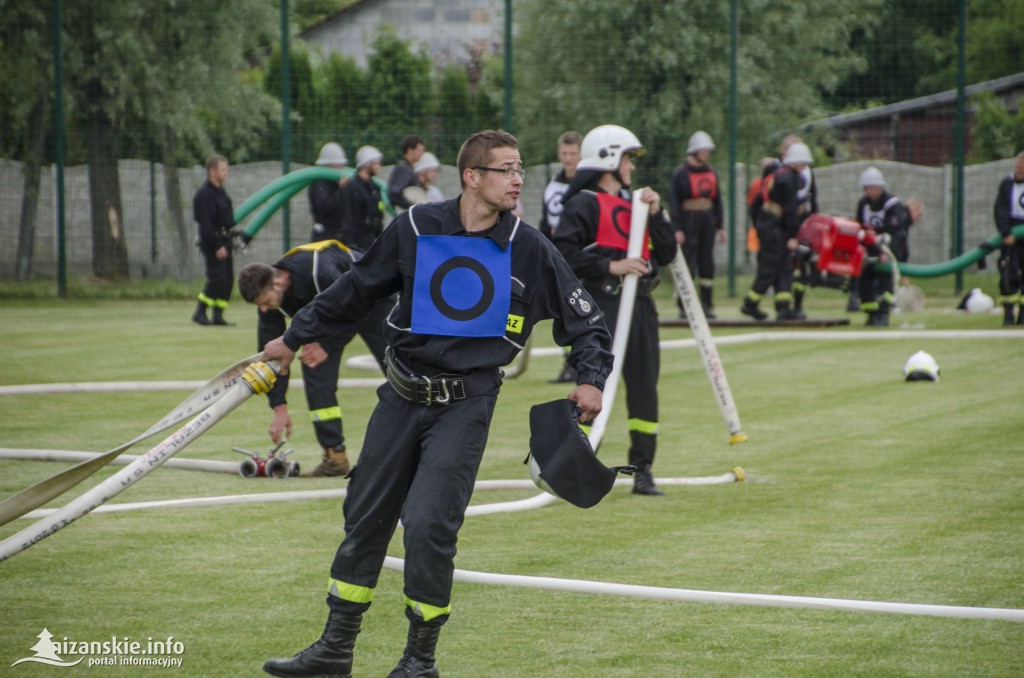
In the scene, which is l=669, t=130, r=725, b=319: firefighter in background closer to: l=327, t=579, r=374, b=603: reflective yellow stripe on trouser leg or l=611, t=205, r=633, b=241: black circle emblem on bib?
l=611, t=205, r=633, b=241: black circle emblem on bib

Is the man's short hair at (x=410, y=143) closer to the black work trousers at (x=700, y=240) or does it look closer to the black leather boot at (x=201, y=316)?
the black leather boot at (x=201, y=316)

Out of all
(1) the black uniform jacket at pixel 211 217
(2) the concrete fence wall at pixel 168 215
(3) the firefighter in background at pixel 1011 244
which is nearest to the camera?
(3) the firefighter in background at pixel 1011 244

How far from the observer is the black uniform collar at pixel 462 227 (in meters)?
5.18

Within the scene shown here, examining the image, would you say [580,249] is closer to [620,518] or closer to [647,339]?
[647,339]

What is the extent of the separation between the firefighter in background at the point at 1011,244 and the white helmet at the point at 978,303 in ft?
7.56

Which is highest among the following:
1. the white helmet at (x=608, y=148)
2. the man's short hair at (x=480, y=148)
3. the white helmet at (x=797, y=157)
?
the white helmet at (x=797, y=157)

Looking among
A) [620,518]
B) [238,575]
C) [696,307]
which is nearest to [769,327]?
[696,307]

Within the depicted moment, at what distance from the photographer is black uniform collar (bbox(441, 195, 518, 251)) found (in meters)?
5.18

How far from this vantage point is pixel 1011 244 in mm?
17500

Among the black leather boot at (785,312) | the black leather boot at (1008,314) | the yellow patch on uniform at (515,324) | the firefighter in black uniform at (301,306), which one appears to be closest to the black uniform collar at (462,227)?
the yellow patch on uniform at (515,324)

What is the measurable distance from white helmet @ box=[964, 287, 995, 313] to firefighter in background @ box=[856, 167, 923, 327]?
3.60 feet

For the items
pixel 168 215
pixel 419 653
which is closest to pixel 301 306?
pixel 419 653

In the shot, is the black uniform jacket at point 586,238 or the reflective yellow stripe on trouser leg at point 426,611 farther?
the black uniform jacket at point 586,238

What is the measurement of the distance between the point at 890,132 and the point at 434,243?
22.8m
